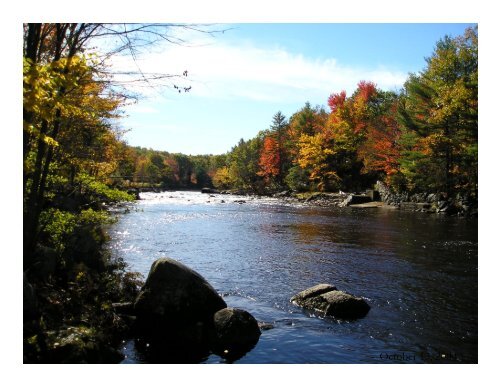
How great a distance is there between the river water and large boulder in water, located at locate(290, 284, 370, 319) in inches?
9.1

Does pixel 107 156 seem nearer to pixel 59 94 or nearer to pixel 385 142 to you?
pixel 59 94

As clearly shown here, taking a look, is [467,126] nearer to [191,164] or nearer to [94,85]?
[94,85]

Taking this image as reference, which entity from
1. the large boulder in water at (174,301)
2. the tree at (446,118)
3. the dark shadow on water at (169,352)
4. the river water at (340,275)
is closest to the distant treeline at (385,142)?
the tree at (446,118)

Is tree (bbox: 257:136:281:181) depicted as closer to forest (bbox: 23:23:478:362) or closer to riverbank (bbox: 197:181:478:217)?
forest (bbox: 23:23:478:362)

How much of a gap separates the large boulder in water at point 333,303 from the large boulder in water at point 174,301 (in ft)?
7.08

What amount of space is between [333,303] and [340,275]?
3.47 meters

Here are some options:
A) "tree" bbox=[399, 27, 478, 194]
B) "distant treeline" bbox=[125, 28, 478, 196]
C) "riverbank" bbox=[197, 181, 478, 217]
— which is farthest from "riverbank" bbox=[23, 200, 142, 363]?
"riverbank" bbox=[197, 181, 478, 217]

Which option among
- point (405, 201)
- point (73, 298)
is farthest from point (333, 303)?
point (405, 201)

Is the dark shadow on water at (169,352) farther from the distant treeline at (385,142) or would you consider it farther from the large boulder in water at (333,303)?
the distant treeline at (385,142)

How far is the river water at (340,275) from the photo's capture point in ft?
24.1

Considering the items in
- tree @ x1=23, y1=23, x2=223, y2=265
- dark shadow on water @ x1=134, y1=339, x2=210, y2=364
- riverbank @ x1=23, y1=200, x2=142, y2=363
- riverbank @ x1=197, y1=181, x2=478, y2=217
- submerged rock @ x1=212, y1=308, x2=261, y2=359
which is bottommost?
dark shadow on water @ x1=134, y1=339, x2=210, y2=364

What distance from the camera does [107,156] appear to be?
18.6 metres

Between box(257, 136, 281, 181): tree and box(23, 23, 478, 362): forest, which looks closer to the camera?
box(23, 23, 478, 362): forest

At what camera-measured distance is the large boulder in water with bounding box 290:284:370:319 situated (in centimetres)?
885
